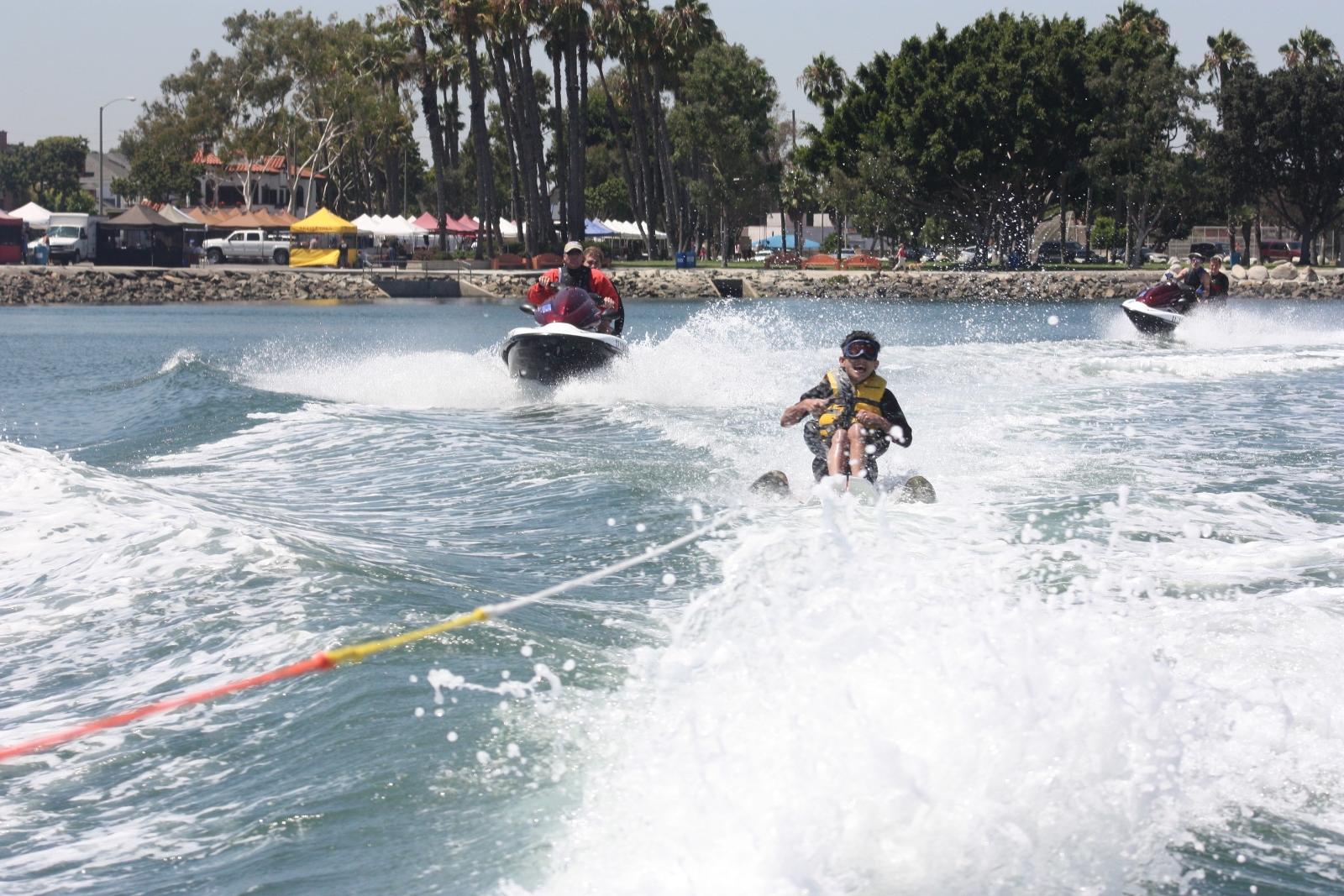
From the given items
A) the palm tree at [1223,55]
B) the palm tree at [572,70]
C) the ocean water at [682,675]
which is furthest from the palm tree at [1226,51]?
the ocean water at [682,675]

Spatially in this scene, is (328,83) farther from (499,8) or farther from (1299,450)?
(1299,450)

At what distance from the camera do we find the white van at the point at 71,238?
189 feet

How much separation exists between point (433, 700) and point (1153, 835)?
8.58ft

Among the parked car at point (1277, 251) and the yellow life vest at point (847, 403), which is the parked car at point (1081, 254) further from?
the yellow life vest at point (847, 403)

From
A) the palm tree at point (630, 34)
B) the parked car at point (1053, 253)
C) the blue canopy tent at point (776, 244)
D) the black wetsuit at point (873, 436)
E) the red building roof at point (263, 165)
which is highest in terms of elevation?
the palm tree at point (630, 34)

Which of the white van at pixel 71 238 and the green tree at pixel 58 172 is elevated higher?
the green tree at pixel 58 172

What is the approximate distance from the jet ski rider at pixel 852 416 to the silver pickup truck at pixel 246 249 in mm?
58587

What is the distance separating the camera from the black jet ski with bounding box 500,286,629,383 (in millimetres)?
17375

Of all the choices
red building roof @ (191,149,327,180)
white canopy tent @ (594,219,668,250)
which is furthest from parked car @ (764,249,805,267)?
red building roof @ (191,149,327,180)

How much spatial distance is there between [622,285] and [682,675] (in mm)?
51109

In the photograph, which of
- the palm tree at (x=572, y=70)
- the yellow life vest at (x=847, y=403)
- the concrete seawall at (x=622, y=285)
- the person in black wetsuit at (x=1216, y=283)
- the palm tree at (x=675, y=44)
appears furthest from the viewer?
the palm tree at (x=675, y=44)

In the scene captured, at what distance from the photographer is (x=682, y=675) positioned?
5223 millimetres

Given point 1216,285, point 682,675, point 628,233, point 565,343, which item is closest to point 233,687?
point 682,675

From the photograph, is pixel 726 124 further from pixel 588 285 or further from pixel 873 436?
pixel 873 436
